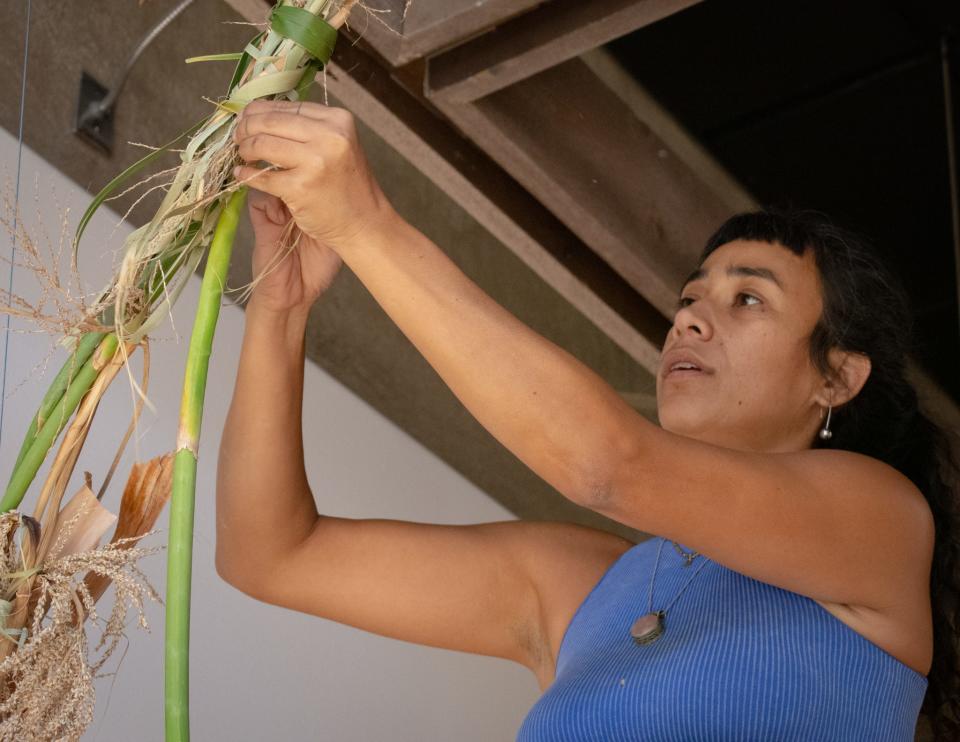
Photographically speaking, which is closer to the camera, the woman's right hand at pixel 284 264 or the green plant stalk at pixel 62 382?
the green plant stalk at pixel 62 382

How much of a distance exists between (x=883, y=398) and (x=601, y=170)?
0.83 m

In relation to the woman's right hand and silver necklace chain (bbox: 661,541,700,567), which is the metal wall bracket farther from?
silver necklace chain (bbox: 661,541,700,567)

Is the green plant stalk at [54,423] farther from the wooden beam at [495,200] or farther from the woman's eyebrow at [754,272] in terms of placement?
the wooden beam at [495,200]

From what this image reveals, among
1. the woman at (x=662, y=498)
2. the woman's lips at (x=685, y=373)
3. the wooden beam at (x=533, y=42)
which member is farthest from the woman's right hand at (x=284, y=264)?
the wooden beam at (x=533, y=42)

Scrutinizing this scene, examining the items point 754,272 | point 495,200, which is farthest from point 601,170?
point 754,272

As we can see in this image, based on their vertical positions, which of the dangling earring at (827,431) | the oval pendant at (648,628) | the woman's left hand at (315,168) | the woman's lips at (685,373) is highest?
the dangling earring at (827,431)

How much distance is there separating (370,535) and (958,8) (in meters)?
2.10

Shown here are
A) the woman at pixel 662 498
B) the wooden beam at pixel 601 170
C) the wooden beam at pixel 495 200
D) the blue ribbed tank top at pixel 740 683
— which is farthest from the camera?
the wooden beam at pixel 601 170

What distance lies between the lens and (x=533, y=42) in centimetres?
199

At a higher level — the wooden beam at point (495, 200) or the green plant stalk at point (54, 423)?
the wooden beam at point (495, 200)

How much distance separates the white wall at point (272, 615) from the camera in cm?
189

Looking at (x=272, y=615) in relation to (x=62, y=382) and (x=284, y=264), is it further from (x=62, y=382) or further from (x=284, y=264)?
(x=62, y=382)

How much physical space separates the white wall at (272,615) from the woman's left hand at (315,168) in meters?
0.52

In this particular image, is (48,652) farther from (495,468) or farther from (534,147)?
(495,468)
